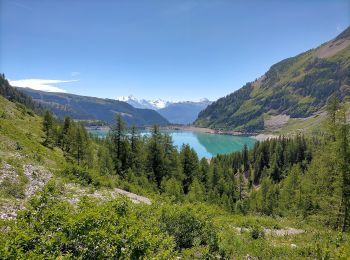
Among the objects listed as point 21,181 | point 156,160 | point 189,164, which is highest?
point 21,181

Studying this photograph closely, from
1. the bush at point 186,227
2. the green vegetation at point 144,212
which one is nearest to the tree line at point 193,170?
the green vegetation at point 144,212

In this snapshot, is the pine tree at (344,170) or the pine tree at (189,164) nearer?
the pine tree at (344,170)

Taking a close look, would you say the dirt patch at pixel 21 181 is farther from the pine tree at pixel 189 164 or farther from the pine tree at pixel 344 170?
the pine tree at pixel 189 164

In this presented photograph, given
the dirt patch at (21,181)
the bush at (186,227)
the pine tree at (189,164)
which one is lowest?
the pine tree at (189,164)

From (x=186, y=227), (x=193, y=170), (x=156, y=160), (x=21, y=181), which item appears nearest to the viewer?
(x=186, y=227)

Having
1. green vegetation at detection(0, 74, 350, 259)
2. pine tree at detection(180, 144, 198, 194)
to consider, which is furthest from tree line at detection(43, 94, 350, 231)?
green vegetation at detection(0, 74, 350, 259)

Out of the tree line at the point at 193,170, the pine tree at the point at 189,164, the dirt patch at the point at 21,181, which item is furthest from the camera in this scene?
the pine tree at the point at 189,164

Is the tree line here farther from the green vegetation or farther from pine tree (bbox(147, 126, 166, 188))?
the green vegetation

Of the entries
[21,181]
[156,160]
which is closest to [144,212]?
[21,181]

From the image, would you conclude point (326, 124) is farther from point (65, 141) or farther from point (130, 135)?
point (65, 141)

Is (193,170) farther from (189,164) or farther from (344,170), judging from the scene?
(344,170)

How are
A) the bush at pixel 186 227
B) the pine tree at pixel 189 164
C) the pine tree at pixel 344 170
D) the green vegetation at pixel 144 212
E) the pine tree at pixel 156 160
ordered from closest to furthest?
the green vegetation at pixel 144 212, the bush at pixel 186 227, the pine tree at pixel 344 170, the pine tree at pixel 156 160, the pine tree at pixel 189 164

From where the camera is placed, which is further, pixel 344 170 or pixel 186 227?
pixel 344 170

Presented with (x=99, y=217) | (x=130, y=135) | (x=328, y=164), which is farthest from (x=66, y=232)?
(x=130, y=135)
